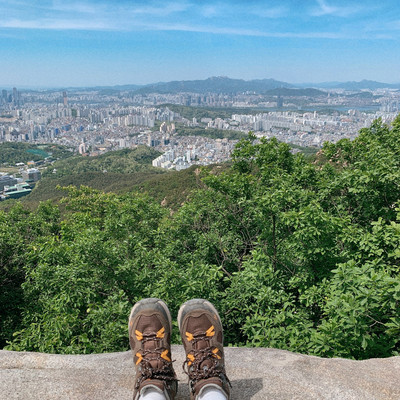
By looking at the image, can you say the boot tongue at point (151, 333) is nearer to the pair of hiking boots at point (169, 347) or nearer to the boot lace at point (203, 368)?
the pair of hiking boots at point (169, 347)

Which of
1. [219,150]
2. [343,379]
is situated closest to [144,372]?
[343,379]

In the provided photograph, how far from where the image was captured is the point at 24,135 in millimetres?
165875

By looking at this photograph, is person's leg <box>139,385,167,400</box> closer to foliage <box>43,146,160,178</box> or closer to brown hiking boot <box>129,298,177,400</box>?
brown hiking boot <box>129,298,177,400</box>

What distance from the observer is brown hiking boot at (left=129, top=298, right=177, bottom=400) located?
2459 mm

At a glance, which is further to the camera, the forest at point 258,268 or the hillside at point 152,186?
the hillside at point 152,186

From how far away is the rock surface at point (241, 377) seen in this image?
8.50ft

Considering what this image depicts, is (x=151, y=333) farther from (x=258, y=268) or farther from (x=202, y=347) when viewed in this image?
(x=258, y=268)

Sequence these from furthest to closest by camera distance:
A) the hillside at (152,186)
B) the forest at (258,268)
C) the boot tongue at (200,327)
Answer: the hillside at (152,186) → the forest at (258,268) → the boot tongue at (200,327)

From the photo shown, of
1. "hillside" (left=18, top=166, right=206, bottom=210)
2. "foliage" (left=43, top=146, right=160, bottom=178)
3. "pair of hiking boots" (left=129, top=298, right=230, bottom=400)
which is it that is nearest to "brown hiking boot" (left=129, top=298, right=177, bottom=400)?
"pair of hiking boots" (left=129, top=298, right=230, bottom=400)

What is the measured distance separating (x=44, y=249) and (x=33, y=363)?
3.07 m

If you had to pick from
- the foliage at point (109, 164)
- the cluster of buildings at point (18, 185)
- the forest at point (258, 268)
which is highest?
the forest at point (258, 268)

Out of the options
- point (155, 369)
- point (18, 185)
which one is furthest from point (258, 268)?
point (18, 185)

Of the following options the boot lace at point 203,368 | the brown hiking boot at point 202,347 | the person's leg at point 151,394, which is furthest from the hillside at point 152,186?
the person's leg at point 151,394

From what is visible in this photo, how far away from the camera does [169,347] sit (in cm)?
288
